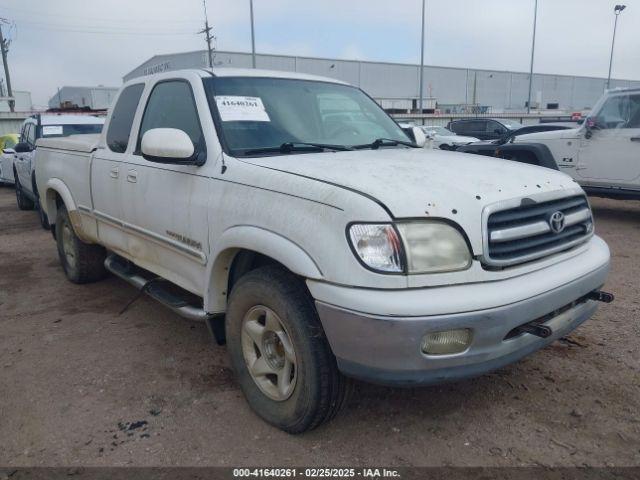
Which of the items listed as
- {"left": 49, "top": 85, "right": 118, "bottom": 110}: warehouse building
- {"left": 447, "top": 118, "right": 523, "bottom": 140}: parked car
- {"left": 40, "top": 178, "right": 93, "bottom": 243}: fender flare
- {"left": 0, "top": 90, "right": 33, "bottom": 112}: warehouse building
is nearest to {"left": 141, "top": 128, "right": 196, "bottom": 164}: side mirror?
{"left": 40, "top": 178, "right": 93, "bottom": 243}: fender flare

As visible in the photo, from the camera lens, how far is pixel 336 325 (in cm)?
225

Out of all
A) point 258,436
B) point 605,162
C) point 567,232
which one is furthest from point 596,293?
point 605,162

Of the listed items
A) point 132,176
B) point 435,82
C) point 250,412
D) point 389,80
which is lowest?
point 250,412

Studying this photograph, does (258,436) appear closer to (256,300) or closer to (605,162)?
(256,300)

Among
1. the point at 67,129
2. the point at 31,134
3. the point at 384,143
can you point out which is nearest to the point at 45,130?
the point at 67,129

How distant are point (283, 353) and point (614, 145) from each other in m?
6.92

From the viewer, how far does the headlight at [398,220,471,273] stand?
87.6 inches

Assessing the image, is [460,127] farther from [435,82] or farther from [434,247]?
[435,82]

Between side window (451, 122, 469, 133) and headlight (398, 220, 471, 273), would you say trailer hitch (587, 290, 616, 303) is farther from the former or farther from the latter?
side window (451, 122, 469, 133)

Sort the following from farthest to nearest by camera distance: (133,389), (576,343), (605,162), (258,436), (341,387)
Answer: (605,162) → (576,343) → (133,389) → (258,436) → (341,387)

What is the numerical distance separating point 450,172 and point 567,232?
72cm

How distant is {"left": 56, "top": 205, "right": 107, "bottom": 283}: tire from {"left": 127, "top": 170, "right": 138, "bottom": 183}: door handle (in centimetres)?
164

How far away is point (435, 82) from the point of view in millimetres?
63062

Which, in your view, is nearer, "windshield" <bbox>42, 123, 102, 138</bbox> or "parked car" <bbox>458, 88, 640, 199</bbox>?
"parked car" <bbox>458, 88, 640, 199</bbox>
